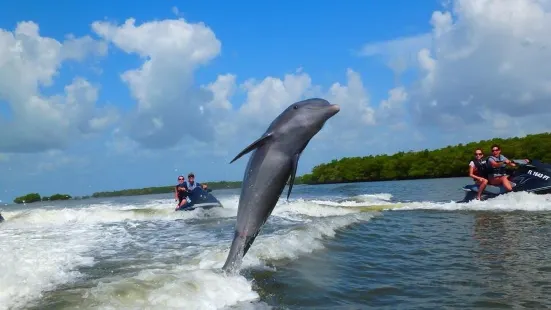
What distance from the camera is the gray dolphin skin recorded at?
4848 mm

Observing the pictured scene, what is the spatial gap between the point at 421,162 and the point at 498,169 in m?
52.9

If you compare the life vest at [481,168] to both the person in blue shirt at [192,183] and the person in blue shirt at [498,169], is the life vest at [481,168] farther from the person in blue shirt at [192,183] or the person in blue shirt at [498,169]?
the person in blue shirt at [192,183]

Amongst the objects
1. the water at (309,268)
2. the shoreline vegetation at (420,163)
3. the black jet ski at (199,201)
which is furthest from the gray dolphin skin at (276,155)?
the shoreline vegetation at (420,163)

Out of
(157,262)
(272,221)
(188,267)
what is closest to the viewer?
(188,267)

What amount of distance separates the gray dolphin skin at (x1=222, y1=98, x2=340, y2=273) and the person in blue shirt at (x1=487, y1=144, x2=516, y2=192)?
14.3 metres

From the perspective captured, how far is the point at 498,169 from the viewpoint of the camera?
17.8 metres

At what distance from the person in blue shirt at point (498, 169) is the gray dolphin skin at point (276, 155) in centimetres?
1428

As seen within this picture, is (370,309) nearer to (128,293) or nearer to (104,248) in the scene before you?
(128,293)

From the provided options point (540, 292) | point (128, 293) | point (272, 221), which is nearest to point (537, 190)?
point (272, 221)

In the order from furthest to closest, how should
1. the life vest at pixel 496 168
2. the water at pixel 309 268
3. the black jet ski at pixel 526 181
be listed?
the life vest at pixel 496 168 < the black jet ski at pixel 526 181 < the water at pixel 309 268

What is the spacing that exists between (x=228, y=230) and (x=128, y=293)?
782 cm

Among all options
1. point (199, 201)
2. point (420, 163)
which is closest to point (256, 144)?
point (199, 201)

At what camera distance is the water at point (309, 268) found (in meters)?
5.64

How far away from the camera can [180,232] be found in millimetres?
13727
